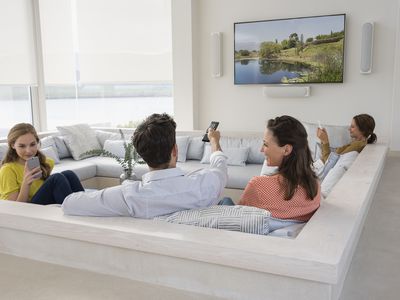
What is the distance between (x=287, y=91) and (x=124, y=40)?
3.00 m

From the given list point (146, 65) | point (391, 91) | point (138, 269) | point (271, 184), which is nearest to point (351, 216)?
point (271, 184)

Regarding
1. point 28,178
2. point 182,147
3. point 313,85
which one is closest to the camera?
point 28,178

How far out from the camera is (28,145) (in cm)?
283

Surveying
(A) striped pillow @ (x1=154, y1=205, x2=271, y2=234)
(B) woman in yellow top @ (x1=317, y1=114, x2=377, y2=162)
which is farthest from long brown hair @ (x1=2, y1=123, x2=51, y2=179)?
(B) woman in yellow top @ (x1=317, y1=114, x2=377, y2=162)

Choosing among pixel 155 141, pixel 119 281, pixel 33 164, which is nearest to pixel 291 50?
pixel 33 164

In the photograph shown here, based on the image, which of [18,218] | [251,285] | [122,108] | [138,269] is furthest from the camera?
[122,108]

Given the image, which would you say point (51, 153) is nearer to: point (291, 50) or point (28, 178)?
point (28, 178)

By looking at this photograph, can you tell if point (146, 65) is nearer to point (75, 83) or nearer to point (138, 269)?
point (75, 83)

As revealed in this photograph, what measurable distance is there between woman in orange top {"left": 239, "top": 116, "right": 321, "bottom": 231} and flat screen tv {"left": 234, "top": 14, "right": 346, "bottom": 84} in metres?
4.39

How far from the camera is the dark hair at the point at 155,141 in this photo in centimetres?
174

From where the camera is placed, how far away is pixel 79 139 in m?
5.52

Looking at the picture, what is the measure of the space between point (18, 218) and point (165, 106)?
21.5 feet

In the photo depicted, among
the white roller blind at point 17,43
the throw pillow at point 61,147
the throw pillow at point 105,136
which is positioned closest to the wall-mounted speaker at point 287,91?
the throw pillow at point 105,136

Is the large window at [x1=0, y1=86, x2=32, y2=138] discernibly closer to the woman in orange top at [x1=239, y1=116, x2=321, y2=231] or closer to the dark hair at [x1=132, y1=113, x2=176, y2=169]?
the dark hair at [x1=132, y1=113, x2=176, y2=169]
